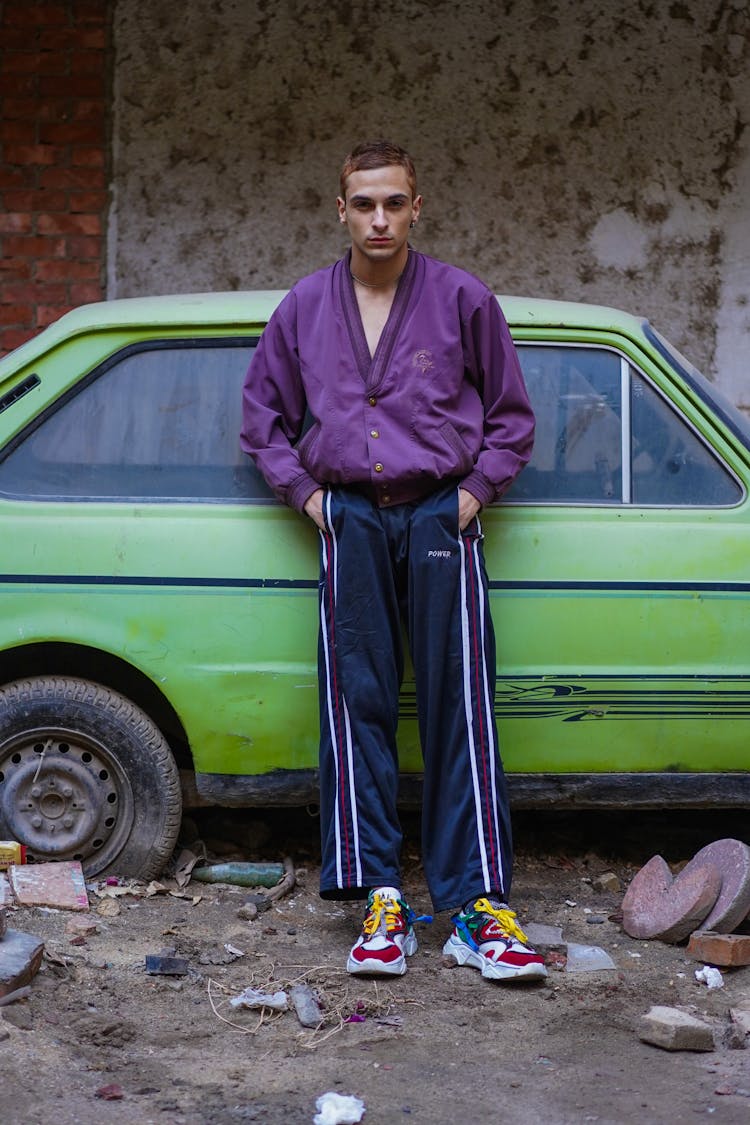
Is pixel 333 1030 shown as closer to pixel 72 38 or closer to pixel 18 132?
pixel 18 132

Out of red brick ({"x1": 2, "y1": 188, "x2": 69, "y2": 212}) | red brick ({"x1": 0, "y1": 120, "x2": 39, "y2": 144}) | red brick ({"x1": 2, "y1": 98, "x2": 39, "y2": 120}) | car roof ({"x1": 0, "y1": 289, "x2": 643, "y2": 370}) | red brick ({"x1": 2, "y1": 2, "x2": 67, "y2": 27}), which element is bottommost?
car roof ({"x1": 0, "y1": 289, "x2": 643, "y2": 370})

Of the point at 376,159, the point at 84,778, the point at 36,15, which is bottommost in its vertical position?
the point at 84,778

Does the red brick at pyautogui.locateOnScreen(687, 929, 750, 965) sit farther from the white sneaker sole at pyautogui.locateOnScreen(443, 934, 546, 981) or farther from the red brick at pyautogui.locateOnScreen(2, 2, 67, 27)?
the red brick at pyautogui.locateOnScreen(2, 2, 67, 27)

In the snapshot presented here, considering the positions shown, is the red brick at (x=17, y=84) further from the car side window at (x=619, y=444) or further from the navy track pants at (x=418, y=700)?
the navy track pants at (x=418, y=700)

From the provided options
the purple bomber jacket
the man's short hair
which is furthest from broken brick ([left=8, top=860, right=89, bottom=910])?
the man's short hair

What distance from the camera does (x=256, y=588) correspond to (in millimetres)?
3957

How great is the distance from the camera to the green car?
3.97 meters

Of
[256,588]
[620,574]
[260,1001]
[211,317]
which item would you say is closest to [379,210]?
[211,317]

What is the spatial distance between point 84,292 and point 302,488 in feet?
10.5

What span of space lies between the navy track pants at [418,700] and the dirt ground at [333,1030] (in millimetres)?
295

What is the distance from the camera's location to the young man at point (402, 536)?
371 cm

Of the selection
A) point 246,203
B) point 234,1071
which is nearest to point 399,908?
point 234,1071

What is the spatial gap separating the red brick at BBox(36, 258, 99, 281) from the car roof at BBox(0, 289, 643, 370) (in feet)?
8.06

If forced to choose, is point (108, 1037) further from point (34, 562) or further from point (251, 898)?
point (34, 562)
